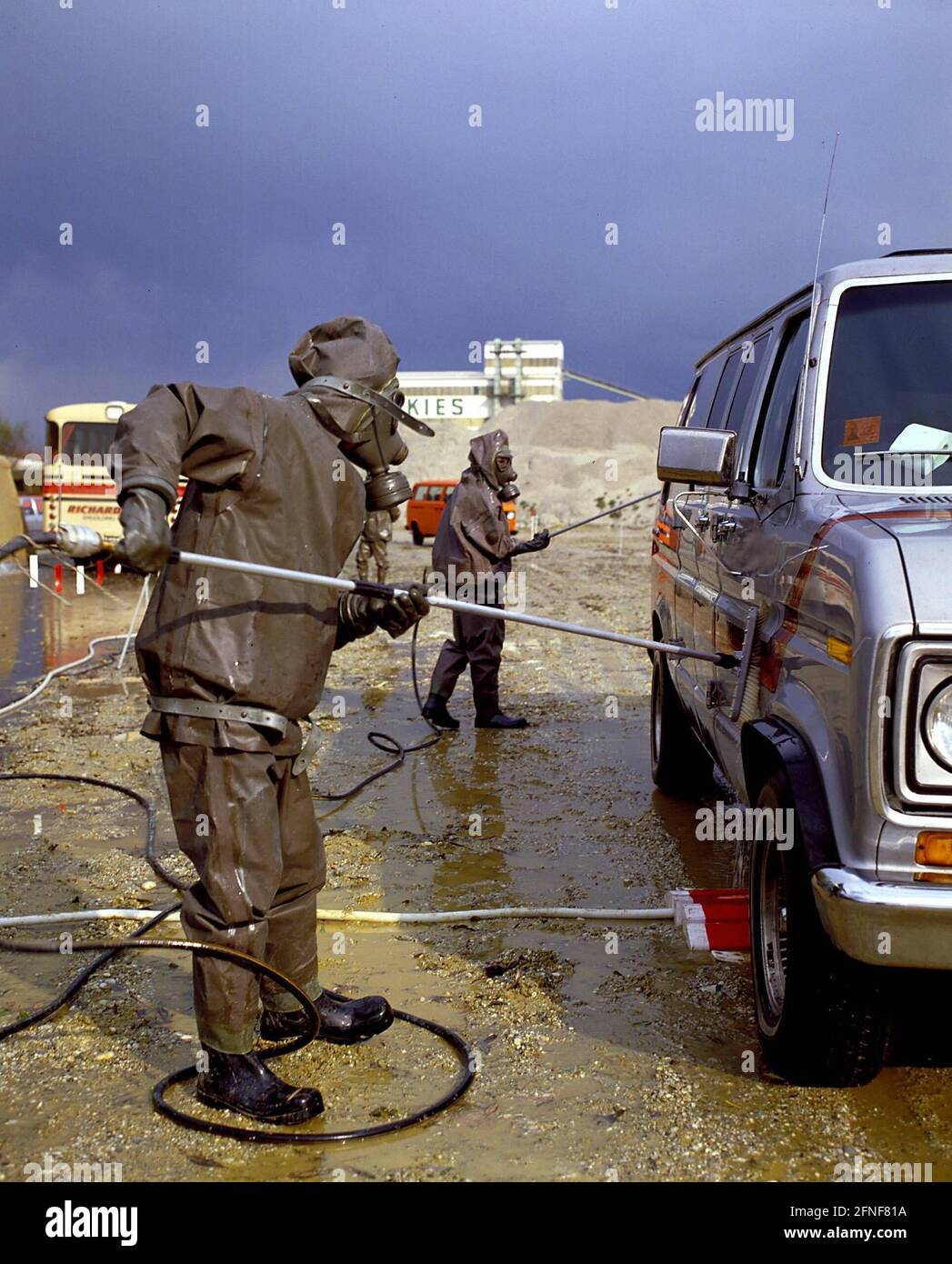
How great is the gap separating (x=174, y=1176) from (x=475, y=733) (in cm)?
632

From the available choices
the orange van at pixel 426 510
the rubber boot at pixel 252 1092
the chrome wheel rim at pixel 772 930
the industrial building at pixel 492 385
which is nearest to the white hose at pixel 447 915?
the chrome wheel rim at pixel 772 930

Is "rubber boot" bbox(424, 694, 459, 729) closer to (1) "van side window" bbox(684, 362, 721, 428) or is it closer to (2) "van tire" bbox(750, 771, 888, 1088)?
(1) "van side window" bbox(684, 362, 721, 428)

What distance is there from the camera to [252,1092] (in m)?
3.50

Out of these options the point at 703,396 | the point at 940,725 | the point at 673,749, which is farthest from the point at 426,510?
the point at 940,725

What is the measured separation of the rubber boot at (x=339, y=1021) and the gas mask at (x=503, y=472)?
630cm

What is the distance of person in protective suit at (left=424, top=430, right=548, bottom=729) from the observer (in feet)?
31.0

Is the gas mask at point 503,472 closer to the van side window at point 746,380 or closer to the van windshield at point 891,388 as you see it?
the van side window at point 746,380

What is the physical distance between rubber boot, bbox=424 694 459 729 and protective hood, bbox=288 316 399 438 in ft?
18.9

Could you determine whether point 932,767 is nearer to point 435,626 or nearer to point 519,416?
point 435,626

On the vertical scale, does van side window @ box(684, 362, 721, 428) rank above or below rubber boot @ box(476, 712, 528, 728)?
above

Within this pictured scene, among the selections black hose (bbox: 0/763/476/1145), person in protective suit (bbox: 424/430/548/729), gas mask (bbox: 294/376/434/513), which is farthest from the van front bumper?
person in protective suit (bbox: 424/430/548/729)

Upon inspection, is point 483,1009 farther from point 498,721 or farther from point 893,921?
point 498,721

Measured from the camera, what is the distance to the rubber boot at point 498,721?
9.51m
